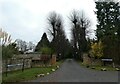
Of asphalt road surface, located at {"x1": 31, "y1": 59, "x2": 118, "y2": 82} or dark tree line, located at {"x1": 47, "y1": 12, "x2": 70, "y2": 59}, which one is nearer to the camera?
asphalt road surface, located at {"x1": 31, "y1": 59, "x2": 118, "y2": 82}

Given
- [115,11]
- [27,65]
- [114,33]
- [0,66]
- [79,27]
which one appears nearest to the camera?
[0,66]

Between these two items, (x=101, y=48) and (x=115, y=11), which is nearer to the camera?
(x=101, y=48)

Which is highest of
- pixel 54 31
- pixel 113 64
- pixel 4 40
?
pixel 54 31

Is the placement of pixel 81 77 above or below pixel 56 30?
below

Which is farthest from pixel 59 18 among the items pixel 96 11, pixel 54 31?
pixel 96 11

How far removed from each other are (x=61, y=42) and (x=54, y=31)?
22.5ft

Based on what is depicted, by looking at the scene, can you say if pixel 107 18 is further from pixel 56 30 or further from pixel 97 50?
pixel 56 30

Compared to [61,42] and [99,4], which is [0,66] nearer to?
[99,4]

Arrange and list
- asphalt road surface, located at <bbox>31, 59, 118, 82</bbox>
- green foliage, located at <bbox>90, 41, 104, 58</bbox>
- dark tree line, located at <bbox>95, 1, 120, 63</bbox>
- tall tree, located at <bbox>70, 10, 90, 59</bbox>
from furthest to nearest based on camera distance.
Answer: tall tree, located at <bbox>70, 10, 90, 59</bbox>
dark tree line, located at <bbox>95, 1, 120, 63</bbox>
green foliage, located at <bbox>90, 41, 104, 58</bbox>
asphalt road surface, located at <bbox>31, 59, 118, 82</bbox>

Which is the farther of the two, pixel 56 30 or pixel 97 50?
pixel 56 30

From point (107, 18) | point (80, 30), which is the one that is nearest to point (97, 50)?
point (107, 18)

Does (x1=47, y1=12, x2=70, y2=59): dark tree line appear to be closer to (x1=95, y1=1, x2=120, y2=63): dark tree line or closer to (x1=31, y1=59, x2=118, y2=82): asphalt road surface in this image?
(x1=95, y1=1, x2=120, y2=63): dark tree line

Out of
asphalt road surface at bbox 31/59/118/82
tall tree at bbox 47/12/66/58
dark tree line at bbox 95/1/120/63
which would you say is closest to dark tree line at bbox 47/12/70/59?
tall tree at bbox 47/12/66/58

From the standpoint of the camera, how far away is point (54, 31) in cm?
7544
